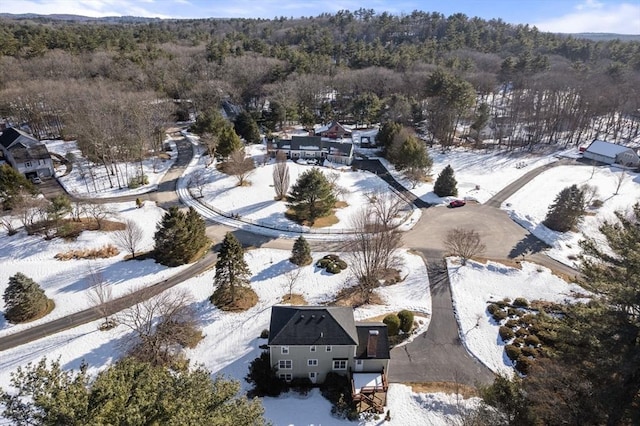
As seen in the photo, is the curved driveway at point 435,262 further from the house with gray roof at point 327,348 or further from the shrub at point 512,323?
the shrub at point 512,323

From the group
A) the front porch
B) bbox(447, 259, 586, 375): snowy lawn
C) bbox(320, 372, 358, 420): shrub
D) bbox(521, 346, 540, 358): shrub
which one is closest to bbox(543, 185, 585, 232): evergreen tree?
bbox(447, 259, 586, 375): snowy lawn

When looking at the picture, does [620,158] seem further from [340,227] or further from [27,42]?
[27,42]

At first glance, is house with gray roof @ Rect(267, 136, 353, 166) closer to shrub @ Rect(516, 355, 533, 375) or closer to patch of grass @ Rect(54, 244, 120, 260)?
patch of grass @ Rect(54, 244, 120, 260)

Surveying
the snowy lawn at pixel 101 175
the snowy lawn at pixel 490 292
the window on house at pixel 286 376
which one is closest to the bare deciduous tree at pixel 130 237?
the snowy lawn at pixel 101 175

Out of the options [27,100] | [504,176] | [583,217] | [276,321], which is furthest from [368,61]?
[276,321]

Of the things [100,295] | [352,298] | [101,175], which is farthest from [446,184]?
[101,175]

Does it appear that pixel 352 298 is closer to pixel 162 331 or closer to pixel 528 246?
pixel 162 331
